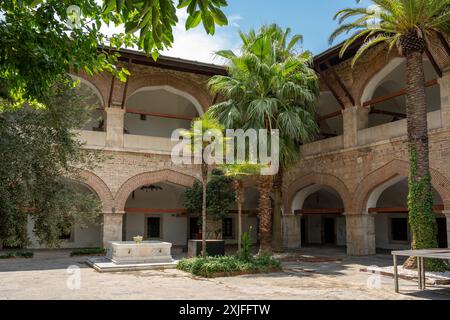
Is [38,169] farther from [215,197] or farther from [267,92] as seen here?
[215,197]

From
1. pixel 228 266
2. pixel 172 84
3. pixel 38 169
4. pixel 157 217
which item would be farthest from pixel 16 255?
pixel 38 169

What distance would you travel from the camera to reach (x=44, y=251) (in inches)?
759

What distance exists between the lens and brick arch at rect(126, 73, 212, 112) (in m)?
19.3

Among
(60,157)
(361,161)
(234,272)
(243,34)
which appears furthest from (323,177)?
(60,157)

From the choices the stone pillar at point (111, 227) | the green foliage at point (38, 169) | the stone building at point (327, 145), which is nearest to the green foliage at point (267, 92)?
the stone building at point (327, 145)

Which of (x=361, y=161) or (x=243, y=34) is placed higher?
(x=243, y=34)

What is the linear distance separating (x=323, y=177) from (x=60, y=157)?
14.4 metres

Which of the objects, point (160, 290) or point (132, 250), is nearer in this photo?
point (160, 290)

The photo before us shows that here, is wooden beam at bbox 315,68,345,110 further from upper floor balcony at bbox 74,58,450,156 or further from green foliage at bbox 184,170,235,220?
green foliage at bbox 184,170,235,220

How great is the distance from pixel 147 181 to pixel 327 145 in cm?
811

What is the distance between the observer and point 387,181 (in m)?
16.7

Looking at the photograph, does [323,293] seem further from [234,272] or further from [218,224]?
[218,224]

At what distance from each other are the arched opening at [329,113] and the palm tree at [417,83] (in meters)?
9.03

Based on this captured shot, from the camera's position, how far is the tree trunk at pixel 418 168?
1132 centimetres
